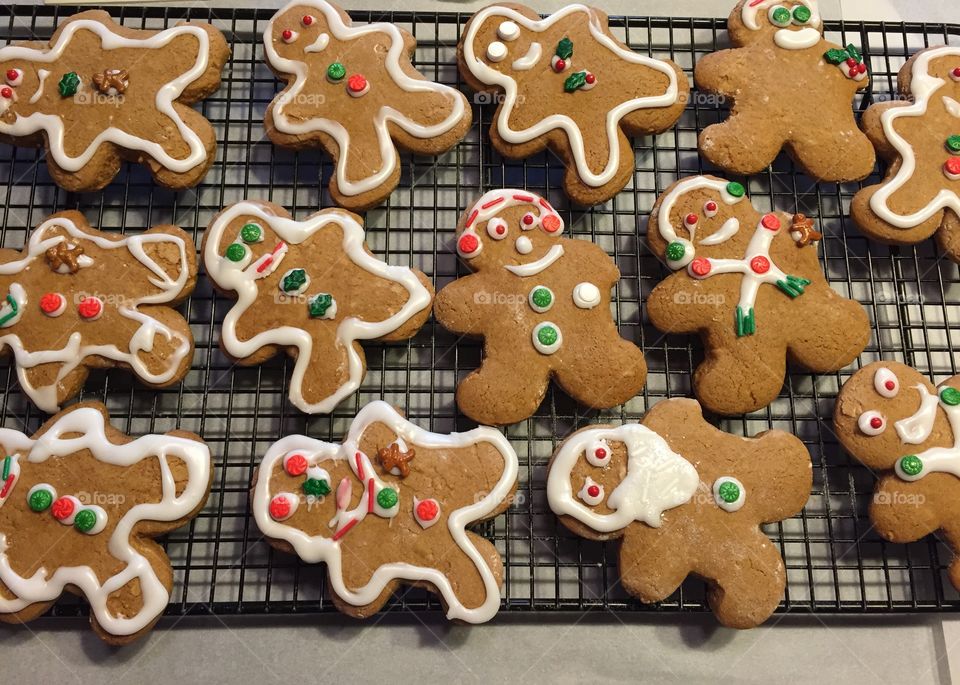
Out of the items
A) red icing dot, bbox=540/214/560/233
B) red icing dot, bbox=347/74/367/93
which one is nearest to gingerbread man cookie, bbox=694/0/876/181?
red icing dot, bbox=540/214/560/233

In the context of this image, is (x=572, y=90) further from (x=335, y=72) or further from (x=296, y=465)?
(x=296, y=465)

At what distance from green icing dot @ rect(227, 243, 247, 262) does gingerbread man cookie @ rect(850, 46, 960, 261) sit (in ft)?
7.17

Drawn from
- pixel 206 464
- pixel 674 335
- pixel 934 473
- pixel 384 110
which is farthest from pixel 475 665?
pixel 384 110

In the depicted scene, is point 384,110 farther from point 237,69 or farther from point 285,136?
point 237,69

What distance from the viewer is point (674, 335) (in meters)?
2.75

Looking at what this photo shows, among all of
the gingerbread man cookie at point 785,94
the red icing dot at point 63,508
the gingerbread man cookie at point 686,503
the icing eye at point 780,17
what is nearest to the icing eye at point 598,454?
the gingerbread man cookie at point 686,503

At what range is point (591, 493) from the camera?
239 cm

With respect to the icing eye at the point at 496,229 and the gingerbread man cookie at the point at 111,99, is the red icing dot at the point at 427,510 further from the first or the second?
the gingerbread man cookie at the point at 111,99

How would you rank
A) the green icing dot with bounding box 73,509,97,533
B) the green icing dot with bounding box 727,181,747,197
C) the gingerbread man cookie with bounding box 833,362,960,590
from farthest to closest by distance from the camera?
the green icing dot with bounding box 727,181,747,197
the gingerbread man cookie with bounding box 833,362,960,590
the green icing dot with bounding box 73,509,97,533

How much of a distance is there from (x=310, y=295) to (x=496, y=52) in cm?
113

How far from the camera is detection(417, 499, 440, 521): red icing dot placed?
237cm

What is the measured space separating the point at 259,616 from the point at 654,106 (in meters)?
2.28

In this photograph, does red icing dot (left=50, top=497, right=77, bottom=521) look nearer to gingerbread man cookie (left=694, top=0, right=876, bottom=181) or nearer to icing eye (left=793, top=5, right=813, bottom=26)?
gingerbread man cookie (left=694, top=0, right=876, bottom=181)

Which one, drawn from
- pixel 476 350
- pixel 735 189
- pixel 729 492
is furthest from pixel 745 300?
pixel 476 350
